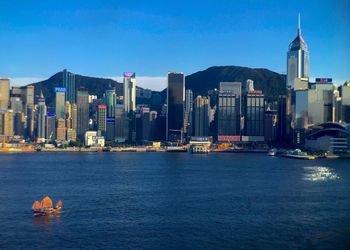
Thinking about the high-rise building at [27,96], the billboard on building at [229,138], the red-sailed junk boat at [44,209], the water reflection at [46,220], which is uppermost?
the high-rise building at [27,96]

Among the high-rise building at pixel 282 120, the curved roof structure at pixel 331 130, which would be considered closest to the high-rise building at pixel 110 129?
the high-rise building at pixel 282 120

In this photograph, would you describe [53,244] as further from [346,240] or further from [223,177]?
[223,177]

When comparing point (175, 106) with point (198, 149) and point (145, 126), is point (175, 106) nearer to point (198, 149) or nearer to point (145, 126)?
point (145, 126)

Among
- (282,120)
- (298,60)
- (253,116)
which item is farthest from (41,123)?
(298,60)

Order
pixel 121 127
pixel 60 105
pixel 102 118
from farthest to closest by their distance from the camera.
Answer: pixel 60 105 < pixel 102 118 < pixel 121 127

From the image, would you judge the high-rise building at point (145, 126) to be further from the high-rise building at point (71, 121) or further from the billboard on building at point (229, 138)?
the billboard on building at point (229, 138)

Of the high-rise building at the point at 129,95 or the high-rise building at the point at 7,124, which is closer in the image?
the high-rise building at the point at 7,124
